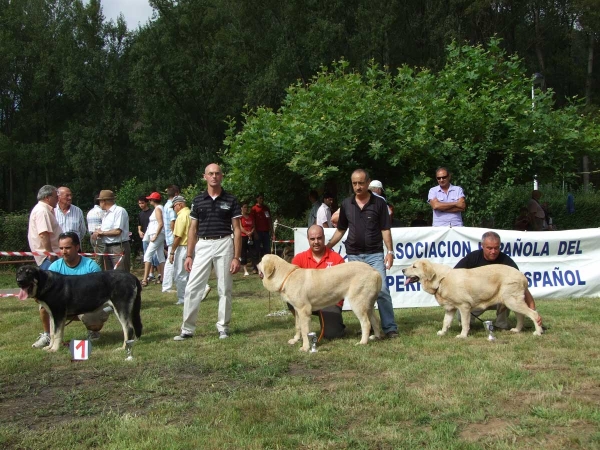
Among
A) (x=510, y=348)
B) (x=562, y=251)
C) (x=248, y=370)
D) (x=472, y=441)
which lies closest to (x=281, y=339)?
(x=248, y=370)

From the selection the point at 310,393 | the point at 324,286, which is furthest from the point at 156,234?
the point at 310,393

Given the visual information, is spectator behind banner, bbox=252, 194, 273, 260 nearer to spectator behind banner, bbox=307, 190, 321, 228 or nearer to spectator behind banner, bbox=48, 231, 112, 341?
spectator behind banner, bbox=307, 190, 321, 228

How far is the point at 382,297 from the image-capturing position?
7.25 meters

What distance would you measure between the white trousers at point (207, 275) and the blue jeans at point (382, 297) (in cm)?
153

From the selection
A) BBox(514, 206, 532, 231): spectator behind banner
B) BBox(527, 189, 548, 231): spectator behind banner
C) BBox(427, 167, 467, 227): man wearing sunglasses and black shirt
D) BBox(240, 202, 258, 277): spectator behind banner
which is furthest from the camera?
BBox(240, 202, 258, 277): spectator behind banner

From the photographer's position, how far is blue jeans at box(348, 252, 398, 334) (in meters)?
7.14

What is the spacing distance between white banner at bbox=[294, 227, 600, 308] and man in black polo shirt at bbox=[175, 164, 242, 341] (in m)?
2.52

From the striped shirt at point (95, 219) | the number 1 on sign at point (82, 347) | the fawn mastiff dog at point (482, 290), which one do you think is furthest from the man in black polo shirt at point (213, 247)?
the striped shirt at point (95, 219)

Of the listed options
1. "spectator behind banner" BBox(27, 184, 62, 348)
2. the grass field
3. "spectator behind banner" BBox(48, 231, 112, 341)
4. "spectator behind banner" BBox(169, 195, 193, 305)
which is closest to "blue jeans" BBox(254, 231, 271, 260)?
"spectator behind banner" BBox(169, 195, 193, 305)

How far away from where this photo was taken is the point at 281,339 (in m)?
7.19

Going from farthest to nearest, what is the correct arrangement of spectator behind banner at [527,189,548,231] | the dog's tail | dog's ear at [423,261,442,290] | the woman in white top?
spectator behind banner at [527,189,548,231], the woman in white top, dog's ear at [423,261,442,290], the dog's tail

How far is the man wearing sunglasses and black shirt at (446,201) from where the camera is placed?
926 cm

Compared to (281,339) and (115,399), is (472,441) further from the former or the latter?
(281,339)

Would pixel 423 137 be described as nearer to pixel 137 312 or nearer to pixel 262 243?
pixel 262 243
